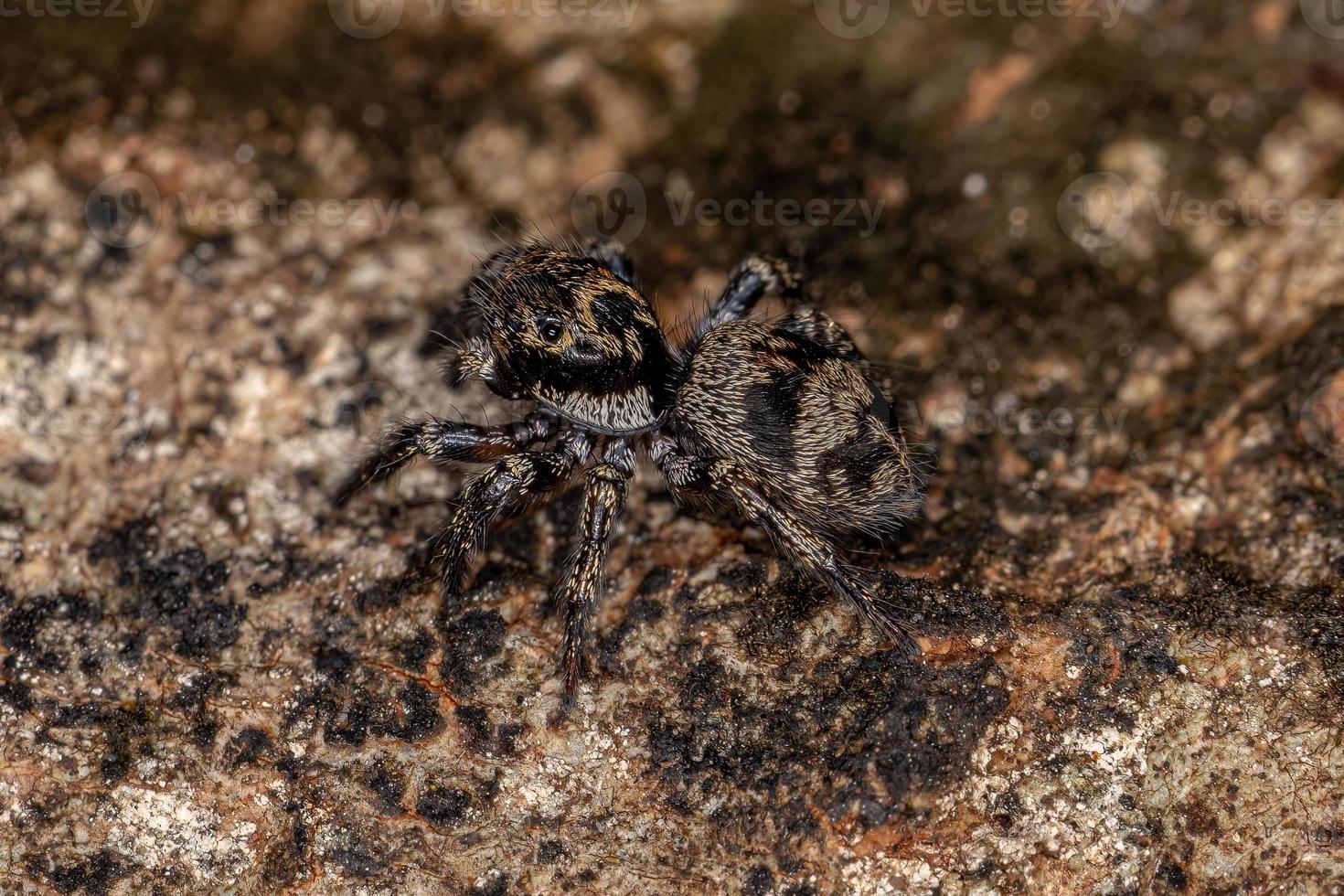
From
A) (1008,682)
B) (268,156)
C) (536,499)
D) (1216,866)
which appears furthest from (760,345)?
(268,156)

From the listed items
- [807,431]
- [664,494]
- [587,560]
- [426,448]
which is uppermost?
[807,431]

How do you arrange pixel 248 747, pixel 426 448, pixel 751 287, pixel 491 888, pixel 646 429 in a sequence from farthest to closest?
pixel 751 287, pixel 646 429, pixel 426 448, pixel 248 747, pixel 491 888

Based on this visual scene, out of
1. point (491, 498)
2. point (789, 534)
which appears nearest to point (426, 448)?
point (491, 498)

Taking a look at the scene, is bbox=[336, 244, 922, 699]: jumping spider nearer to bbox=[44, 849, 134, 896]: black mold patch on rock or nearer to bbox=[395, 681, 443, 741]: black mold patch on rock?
bbox=[395, 681, 443, 741]: black mold patch on rock

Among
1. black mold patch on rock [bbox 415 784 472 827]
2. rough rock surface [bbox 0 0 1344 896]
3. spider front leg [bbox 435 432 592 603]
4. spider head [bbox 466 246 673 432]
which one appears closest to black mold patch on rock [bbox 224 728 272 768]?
rough rock surface [bbox 0 0 1344 896]

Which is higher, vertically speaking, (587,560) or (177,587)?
(587,560)

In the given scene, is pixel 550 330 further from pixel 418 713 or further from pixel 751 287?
pixel 418 713


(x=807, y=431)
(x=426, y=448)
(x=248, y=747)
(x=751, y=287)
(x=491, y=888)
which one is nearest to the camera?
(x=491, y=888)
